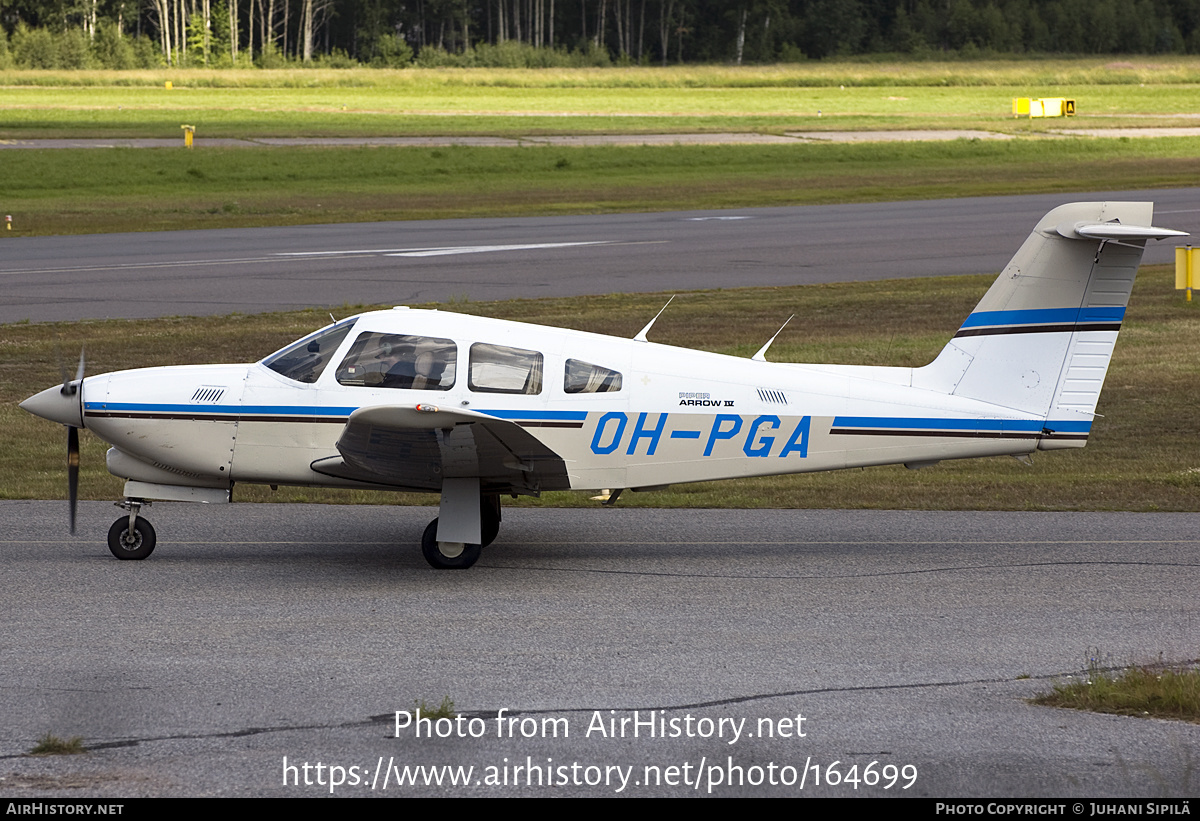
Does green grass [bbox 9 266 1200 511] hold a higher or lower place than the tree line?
lower

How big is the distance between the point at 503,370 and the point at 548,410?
462 mm

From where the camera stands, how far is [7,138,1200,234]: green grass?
39.0m

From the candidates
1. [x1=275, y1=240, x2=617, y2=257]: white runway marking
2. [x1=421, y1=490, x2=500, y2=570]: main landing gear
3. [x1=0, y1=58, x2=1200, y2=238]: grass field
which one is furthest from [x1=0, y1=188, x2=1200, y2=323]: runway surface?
[x1=421, y1=490, x2=500, y2=570]: main landing gear

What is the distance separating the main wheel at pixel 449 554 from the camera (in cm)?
1052

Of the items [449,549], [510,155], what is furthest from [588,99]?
[449,549]

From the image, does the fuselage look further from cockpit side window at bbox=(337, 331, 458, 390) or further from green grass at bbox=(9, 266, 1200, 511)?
green grass at bbox=(9, 266, 1200, 511)

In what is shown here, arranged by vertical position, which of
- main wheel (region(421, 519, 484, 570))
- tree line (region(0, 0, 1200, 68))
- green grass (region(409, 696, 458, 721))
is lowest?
main wheel (region(421, 519, 484, 570))

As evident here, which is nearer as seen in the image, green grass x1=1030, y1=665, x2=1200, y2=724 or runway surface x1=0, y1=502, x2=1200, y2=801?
runway surface x1=0, y1=502, x2=1200, y2=801

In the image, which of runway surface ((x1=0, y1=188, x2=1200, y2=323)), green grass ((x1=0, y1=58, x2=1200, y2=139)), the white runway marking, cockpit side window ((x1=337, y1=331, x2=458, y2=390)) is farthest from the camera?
green grass ((x1=0, y1=58, x2=1200, y2=139))

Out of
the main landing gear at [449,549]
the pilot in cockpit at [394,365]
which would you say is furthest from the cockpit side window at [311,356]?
the main landing gear at [449,549]

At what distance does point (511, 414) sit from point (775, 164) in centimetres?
4155

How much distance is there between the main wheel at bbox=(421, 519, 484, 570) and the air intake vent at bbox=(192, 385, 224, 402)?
1.96m

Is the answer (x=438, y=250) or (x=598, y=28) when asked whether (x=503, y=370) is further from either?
(x=598, y=28)

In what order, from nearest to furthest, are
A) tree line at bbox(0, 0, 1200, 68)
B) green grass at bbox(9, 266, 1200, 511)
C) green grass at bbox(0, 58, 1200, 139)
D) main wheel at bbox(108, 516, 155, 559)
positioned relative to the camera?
1. main wheel at bbox(108, 516, 155, 559)
2. green grass at bbox(9, 266, 1200, 511)
3. green grass at bbox(0, 58, 1200, 139)
4. tree line at bbox(0, 0, 1200, 68)
